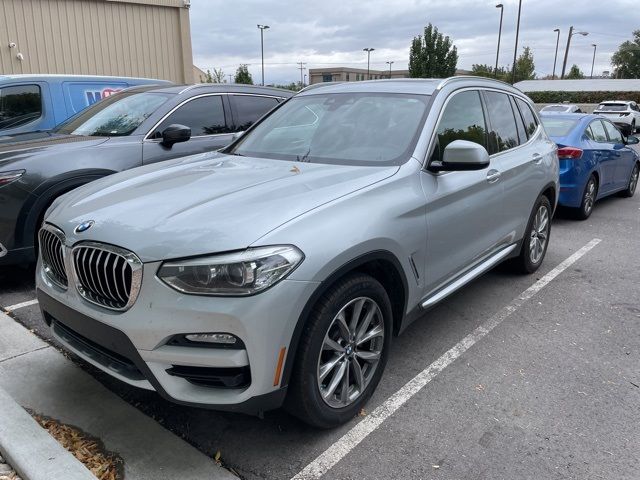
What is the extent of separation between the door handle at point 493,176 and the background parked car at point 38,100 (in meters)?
4.63

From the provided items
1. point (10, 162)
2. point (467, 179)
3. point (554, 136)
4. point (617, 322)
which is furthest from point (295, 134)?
point (554, 136)

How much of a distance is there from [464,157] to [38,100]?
604 centimetres

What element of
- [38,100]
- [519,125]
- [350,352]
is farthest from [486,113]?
[38,100]

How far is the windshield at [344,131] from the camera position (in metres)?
3.36

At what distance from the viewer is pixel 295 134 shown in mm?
3842

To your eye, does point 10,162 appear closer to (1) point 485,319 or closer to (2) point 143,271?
(2) point 143,271

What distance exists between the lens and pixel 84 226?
2.58 meters

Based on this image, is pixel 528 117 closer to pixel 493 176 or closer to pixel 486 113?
pixel 486 113

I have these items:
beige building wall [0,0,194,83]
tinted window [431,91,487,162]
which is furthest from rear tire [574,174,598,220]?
beige building wall [0,0,194,83]

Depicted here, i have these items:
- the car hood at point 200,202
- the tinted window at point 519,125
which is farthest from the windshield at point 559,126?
the car hood at point 200,202

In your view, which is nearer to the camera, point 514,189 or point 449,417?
point 449,417

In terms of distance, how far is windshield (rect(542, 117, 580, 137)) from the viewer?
7.69 metres

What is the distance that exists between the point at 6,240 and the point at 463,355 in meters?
3.68

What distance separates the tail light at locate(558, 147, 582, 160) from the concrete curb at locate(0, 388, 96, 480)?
273 inches
